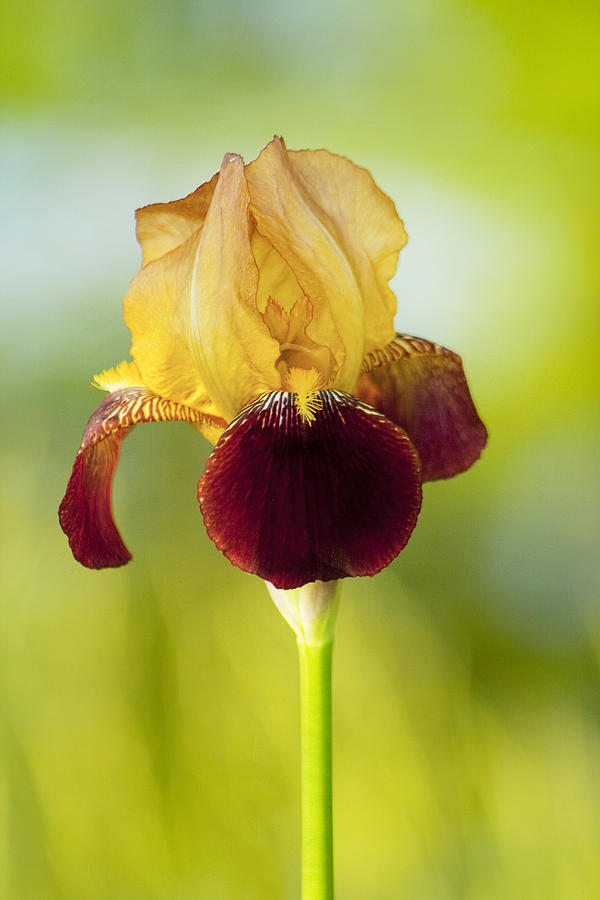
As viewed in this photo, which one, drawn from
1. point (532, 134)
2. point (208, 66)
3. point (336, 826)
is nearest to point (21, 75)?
point (208, 66)

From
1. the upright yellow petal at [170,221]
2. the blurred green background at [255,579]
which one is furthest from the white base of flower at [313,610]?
the blurred green background at [255,579]

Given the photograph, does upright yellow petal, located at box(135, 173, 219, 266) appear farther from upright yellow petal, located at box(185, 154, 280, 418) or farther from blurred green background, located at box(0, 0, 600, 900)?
blurred green background, located at box(0, 0, 600, 900)

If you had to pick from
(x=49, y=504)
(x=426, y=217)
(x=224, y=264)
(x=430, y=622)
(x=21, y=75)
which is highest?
(x=21, y=75)

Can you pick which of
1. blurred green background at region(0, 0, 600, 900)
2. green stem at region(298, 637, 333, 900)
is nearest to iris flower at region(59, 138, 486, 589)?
green stem at region(298, 637, 333, 900)

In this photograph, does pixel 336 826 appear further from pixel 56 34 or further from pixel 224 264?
pixel 56 34

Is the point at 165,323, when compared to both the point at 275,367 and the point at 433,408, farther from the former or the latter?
the point at 433,408
